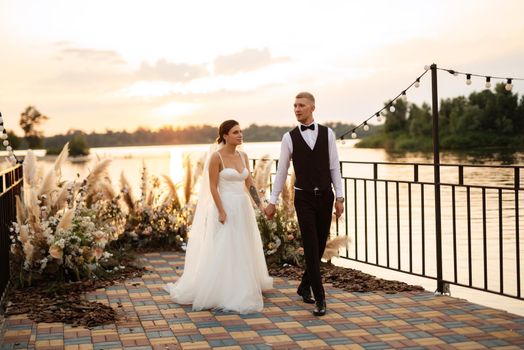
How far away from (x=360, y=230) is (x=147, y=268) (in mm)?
6494

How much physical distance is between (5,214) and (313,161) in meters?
3.06

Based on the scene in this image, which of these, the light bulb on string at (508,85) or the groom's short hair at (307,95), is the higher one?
the light bulb on string at (508,85)

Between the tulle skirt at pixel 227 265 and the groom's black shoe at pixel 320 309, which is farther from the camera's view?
the tulle skirt at pixel 227 265

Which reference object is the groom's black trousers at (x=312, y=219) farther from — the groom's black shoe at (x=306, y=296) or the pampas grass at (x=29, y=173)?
the pampas grass at (x=29, y=173)

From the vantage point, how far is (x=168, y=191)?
9.88 meters

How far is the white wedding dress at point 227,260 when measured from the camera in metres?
5.95

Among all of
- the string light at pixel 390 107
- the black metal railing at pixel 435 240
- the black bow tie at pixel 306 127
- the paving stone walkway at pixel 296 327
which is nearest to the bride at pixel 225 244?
the paving stone walkway at pixel 296 327

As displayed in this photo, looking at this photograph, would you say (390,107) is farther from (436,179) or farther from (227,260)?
(227,260)

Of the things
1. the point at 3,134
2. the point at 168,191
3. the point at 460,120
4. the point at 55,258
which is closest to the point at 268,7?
the point at 168,191

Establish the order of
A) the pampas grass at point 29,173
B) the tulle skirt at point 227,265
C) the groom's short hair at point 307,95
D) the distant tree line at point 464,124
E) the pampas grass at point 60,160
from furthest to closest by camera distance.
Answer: the distant tree line at point 464,124 → the pampas grass at point 60,160 → the pampas grass at point 29,173 → the tulle skirt at point 227,265 → the groom's short hair at point 307,95

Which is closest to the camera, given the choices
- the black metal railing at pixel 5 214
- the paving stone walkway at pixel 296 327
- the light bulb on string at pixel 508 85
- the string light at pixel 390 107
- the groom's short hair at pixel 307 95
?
the paving stone walkway at pixel 296 327

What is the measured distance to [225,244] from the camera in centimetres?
617

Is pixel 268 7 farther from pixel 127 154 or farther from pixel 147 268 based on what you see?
pixel 147 268

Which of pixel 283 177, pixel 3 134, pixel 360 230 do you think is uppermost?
pixel 3 134
